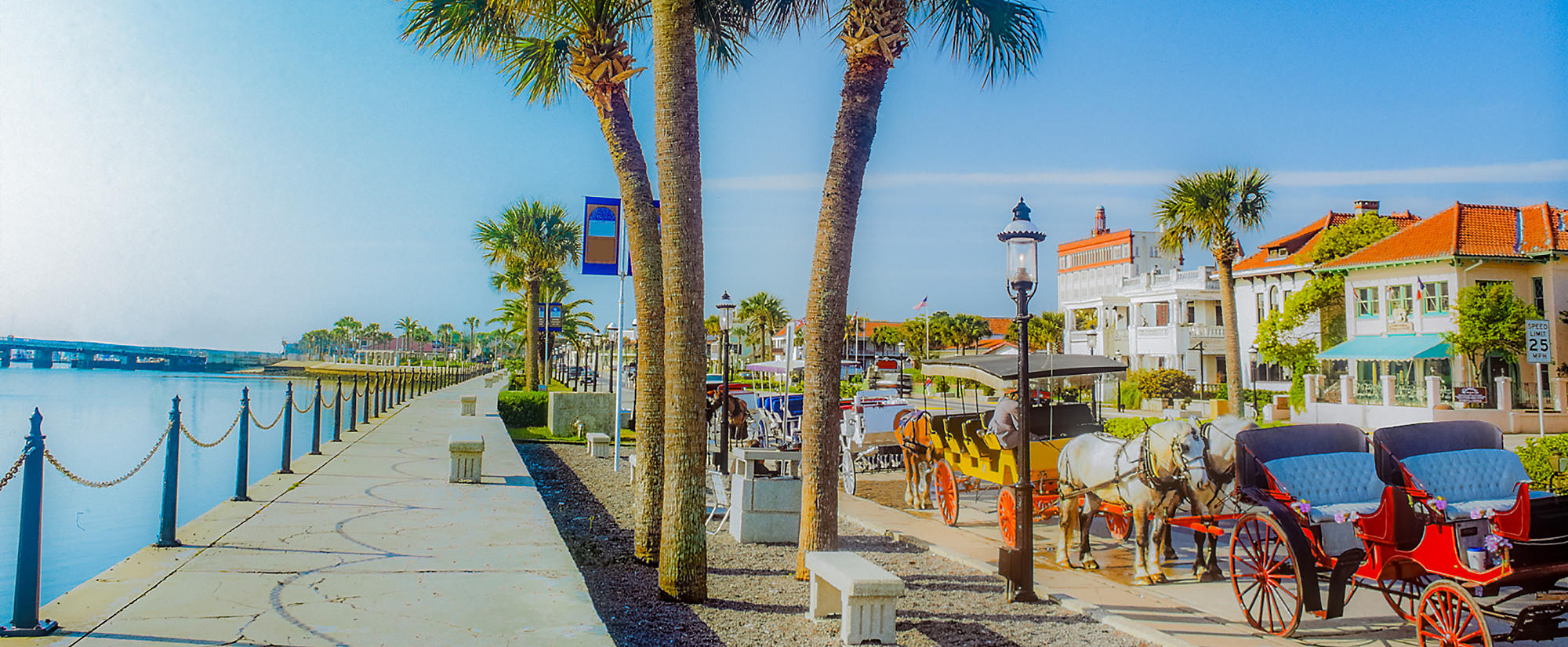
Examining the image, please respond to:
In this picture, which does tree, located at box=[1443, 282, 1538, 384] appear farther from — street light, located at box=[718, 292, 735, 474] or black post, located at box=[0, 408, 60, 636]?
black post, located at box=[0, 408, 60, 636]

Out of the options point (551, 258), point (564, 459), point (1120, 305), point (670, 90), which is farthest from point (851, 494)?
point (1120, 305)

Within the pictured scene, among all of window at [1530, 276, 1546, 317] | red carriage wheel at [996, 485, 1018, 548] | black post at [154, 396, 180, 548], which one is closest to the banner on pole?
black post at [154, 396, 180, 548]

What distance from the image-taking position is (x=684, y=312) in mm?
6691

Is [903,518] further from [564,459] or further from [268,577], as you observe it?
[564,459]

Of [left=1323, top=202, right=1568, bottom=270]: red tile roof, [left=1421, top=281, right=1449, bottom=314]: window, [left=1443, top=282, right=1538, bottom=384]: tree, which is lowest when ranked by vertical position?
[left=1443, top=282, right=1538, bottom=384]: tree

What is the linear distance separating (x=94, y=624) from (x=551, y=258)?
32.2 meters

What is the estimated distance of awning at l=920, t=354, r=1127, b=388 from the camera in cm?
1046

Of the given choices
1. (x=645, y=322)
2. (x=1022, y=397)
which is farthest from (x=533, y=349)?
(x=1022, y=397)

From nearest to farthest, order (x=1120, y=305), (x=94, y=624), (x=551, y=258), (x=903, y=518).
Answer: (x=94, y=624)
(x=903, y=518)
(x=551, y=258)
(x=1120, y=305)

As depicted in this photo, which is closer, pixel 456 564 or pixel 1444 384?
pixel 456 564

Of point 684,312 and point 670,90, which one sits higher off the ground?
point 670,90

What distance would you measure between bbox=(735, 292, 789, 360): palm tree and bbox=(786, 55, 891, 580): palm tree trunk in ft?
264

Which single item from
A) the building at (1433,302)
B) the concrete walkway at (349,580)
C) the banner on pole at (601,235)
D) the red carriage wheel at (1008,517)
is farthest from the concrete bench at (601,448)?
the building at (1433,302)

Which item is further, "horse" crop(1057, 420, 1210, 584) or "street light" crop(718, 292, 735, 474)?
"street light" crop(718, 292, 735, 474)
